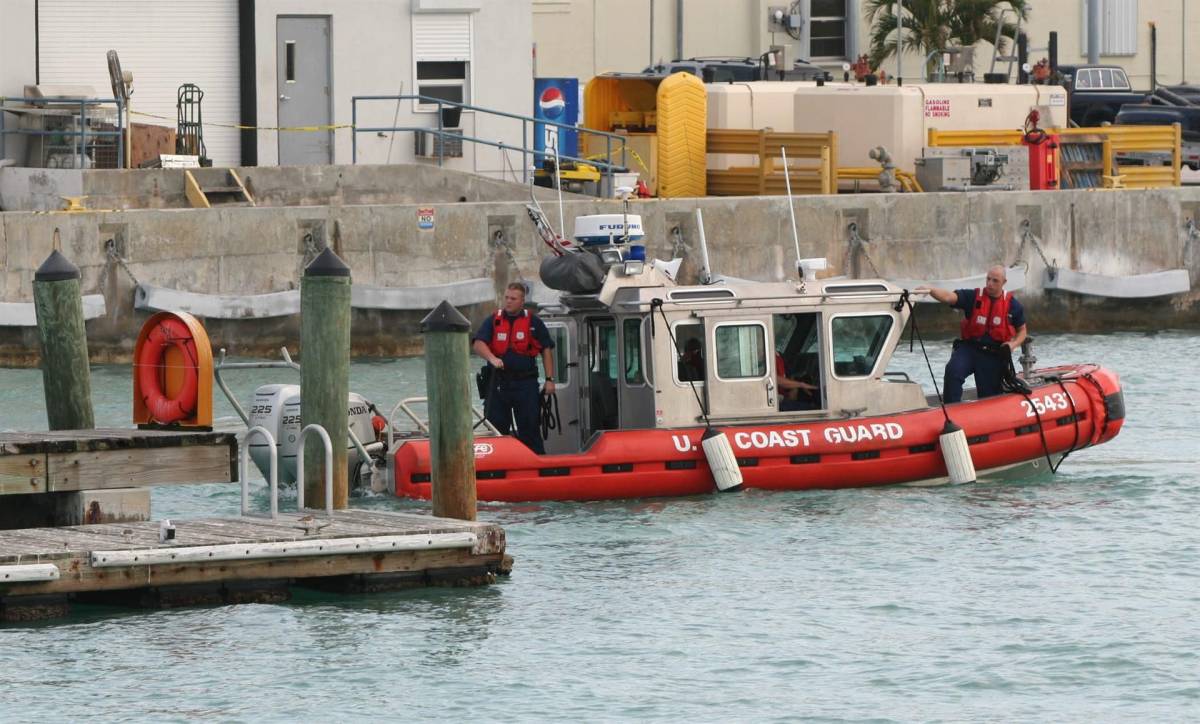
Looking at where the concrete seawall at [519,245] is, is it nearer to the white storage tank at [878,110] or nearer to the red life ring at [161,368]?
the white storage tank at [878,110]

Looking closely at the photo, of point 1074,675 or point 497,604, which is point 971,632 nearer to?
point 1074,675

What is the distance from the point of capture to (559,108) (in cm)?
3644

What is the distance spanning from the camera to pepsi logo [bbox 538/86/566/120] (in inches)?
1427

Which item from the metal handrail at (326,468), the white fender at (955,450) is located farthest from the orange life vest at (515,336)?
the white fender at (955,450)

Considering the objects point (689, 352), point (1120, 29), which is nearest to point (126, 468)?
point (689, 352)

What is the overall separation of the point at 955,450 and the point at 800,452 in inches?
47.5

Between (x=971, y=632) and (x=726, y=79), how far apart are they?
2563 centimetres

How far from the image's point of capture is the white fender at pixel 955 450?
18312 mm

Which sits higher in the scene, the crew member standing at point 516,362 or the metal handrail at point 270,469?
the crew member standing at point 516,362

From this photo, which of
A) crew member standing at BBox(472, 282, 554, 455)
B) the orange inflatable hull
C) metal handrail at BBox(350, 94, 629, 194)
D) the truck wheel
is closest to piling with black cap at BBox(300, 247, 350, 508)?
the orange inflatable hull

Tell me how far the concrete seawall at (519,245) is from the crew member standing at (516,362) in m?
9.93

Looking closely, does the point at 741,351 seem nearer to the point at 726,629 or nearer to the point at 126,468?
the point at 726,629

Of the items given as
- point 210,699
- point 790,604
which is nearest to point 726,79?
point 790,604

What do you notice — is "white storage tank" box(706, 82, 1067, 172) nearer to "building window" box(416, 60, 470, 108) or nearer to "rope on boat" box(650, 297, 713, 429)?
"building window" box(416, 60, 470, 108)
